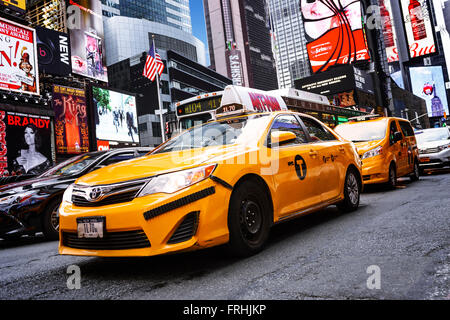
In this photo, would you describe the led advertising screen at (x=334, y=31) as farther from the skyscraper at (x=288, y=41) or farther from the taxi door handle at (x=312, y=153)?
the skyscraper at (x=288, y=41)

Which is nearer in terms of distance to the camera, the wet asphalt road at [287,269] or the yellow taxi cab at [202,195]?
the wet asphalt road at [287,269]

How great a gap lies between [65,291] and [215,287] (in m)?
1.17

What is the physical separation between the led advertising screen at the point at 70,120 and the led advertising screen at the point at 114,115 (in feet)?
5.14

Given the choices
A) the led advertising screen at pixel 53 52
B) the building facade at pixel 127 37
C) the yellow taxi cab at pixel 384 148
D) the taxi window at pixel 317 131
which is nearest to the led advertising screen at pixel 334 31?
the led advertising screen at pixel 53 52

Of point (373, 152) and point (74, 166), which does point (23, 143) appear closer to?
point (74, 166)

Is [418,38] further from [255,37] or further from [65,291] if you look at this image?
[255,37]

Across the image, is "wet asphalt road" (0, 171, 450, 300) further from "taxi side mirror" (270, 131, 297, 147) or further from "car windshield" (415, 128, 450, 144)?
"car windshield" (415, 128, 450, 144)

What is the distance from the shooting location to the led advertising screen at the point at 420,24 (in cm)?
7044

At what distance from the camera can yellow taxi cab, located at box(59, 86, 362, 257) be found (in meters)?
2.83

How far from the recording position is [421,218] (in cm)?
440

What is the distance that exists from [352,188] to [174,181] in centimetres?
355

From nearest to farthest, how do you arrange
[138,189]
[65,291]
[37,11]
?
[65,291] → [138,189] → [37,11]

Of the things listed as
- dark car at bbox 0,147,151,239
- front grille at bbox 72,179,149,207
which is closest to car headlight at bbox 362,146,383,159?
dark car at bbox 0,147,151,239
